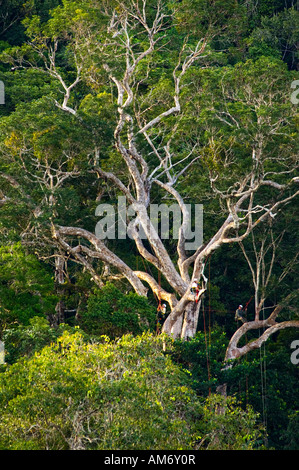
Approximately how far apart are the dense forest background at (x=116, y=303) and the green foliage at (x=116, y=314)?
0.04 meters

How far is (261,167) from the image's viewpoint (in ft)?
66.5

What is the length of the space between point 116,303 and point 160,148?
5.76 m

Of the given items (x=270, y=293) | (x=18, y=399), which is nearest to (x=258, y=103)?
(x=270, y=293)

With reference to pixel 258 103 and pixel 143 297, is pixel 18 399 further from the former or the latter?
pixel 258 103

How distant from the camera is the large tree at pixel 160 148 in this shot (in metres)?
21.1

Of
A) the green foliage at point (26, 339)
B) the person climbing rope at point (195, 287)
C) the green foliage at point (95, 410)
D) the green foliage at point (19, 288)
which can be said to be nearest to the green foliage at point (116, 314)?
the person climbing rope at point (195, 287)

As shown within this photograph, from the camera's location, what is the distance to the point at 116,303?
67.1 feet

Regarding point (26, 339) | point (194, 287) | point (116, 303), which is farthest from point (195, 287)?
point (26, 339)

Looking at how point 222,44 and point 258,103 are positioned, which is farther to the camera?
point 222,44

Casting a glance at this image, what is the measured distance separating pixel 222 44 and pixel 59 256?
17.1 meters

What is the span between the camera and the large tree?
69.2ft

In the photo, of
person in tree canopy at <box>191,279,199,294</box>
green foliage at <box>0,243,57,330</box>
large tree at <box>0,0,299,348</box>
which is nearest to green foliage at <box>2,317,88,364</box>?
green foliage at <box>0,243,57,330</box>

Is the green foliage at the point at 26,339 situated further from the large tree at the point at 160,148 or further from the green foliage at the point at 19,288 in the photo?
the large tree at the point at 160,148

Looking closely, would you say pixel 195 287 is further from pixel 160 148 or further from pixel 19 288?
pixel 160 148
